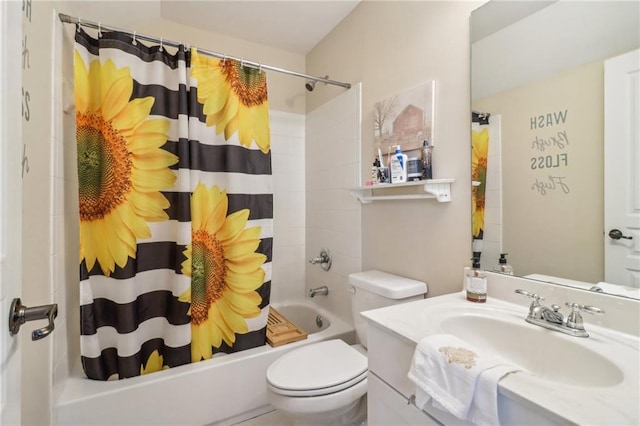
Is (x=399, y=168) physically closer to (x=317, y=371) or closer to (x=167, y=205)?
(x=317, y=371)

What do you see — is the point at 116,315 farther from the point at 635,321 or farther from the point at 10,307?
the point at 635,321

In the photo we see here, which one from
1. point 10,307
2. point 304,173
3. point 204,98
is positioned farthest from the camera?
point 304,173

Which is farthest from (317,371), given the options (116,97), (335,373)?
(116,97)

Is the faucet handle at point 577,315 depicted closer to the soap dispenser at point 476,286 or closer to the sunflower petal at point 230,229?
the soap dispenser at point 476,286

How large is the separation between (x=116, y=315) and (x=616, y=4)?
221cm

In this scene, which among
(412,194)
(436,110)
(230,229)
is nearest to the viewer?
(436,110)

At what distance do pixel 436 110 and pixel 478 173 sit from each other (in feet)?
1.23

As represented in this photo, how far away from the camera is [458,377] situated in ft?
2.11

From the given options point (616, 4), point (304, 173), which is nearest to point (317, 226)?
point (304, 173)

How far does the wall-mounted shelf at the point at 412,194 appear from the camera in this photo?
129cm

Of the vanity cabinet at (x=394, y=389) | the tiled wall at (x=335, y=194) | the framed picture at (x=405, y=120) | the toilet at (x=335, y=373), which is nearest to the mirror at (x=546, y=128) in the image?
the framed picture at (x=405, y=120)

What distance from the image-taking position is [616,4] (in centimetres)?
85

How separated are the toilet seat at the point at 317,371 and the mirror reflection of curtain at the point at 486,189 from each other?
715 mm

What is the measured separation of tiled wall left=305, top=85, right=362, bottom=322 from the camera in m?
1.92
